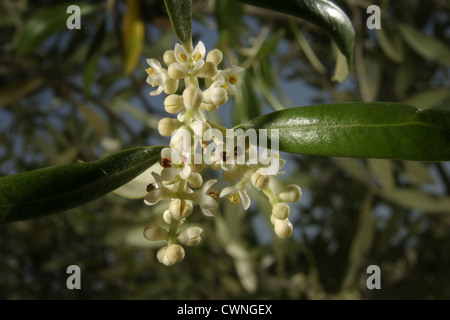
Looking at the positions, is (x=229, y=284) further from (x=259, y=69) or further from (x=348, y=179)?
(x=259, y=69)

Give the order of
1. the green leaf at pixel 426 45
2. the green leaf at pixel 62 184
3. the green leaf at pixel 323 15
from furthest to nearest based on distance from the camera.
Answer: the green leaf at pixel 426 45
the green leaf at pixel 323 15
the green leaf at pixel 62 184

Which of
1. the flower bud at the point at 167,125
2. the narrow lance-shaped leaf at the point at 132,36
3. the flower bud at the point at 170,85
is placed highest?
the narrow lance-shaped leaf at the point at 132,36

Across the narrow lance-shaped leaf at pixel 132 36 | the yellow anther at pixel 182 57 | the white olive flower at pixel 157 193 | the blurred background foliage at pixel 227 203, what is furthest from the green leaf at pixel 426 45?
the white olive flower at pixel 157 193

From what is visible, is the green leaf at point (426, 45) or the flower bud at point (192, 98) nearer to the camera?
the flower bud at point (192, 98)

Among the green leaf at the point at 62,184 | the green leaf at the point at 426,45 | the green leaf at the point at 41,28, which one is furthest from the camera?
the green leaf at the point at 426,45

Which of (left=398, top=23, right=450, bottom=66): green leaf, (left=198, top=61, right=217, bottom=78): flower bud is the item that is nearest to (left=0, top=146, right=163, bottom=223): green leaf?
(left=198, top=61, right=217, bottom=78): flower bud

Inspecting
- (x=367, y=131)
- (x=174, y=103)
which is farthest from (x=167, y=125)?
(x=367, y=131)

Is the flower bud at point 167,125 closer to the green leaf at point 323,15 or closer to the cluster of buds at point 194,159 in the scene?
the cluster of buds at point 194,159
